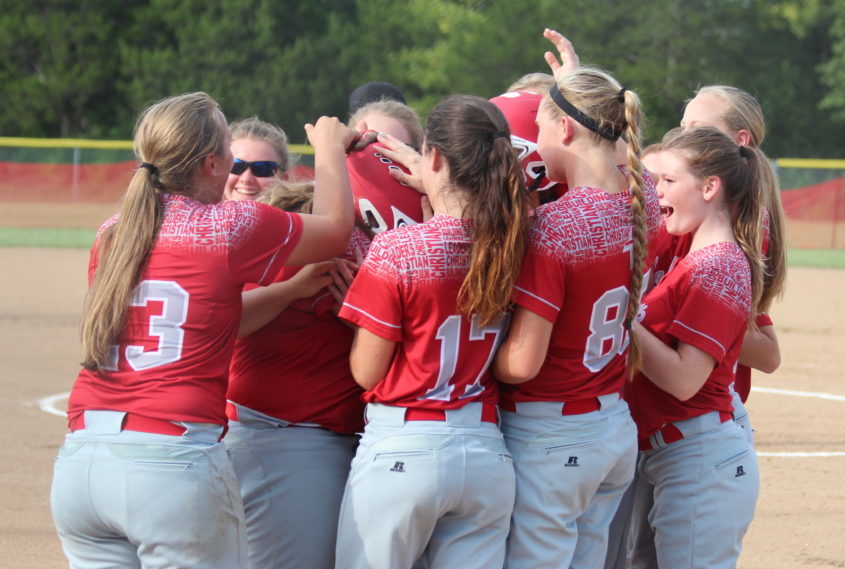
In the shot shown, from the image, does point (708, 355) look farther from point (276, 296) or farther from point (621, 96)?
point (276, 296)

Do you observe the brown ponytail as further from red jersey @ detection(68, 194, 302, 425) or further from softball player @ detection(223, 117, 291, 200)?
softball player @ detection(223, 117, 291, 200)

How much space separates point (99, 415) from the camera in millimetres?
2705

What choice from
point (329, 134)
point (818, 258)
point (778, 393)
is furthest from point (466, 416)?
point (818, 258)

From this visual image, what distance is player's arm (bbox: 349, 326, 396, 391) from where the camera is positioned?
8.79 feet

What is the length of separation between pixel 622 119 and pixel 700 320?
2.11 feet

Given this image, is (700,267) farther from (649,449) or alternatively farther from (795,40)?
(795,40)

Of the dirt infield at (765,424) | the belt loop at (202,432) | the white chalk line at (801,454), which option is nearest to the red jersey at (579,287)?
the belt loop at (202,432)

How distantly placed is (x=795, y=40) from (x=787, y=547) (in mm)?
33562

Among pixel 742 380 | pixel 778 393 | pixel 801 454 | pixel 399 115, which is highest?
pixel 399 115

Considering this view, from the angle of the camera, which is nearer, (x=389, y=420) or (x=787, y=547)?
(x=389, y=420)

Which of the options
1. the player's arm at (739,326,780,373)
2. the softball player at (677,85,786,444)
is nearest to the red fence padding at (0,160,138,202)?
the softball player at (677,85,786,444)

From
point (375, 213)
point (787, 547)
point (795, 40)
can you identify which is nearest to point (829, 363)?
point (787, 547)

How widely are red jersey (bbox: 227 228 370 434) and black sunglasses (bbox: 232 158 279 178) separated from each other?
957 mm

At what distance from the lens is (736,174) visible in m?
3.24
